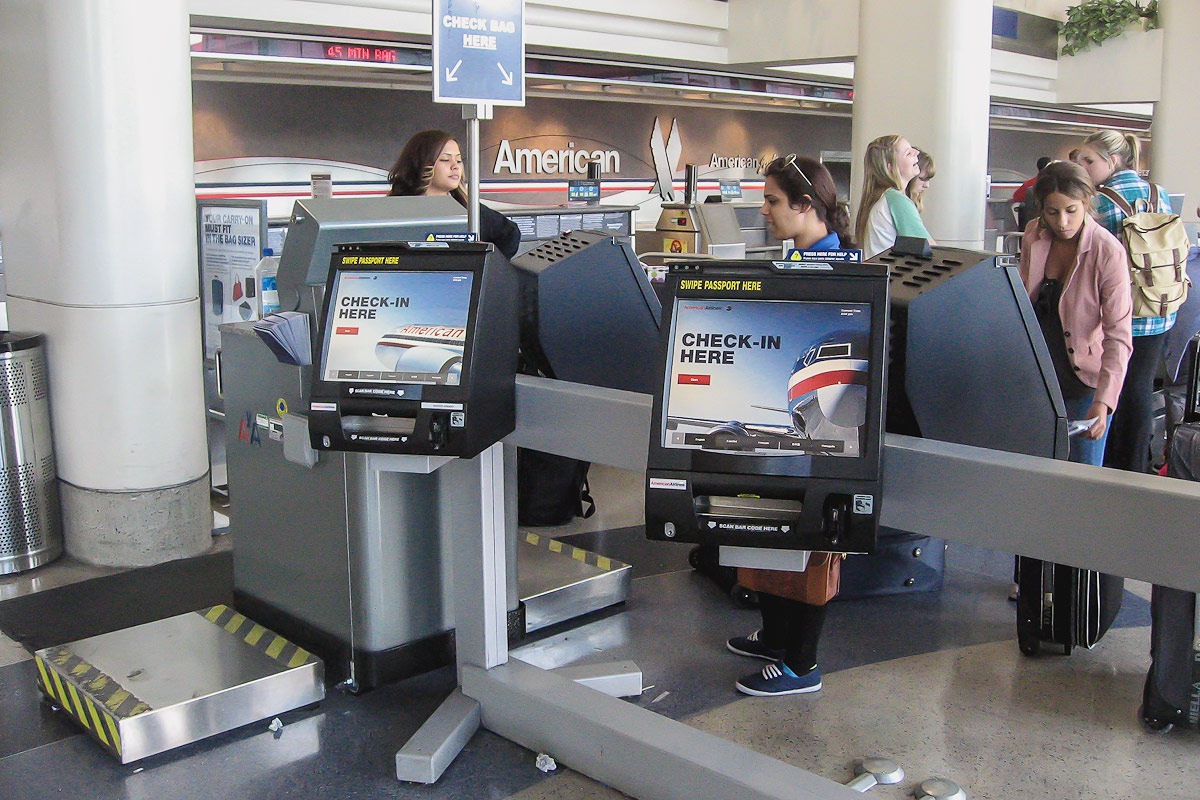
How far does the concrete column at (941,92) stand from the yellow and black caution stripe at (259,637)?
16.7 feet

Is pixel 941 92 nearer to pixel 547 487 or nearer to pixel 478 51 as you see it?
pixel 547 487

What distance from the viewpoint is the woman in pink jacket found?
364 centimetres

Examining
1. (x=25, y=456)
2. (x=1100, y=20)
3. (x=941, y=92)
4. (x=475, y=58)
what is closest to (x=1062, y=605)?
(x=475, y=58)

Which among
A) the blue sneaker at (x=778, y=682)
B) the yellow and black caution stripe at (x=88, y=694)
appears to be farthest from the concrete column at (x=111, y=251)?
the blue sneaker at (x=778, y=682)

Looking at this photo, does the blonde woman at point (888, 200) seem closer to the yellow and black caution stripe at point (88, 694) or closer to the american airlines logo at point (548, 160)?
the yellow and black caution stripe at point (88, 694)

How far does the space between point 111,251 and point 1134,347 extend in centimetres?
382

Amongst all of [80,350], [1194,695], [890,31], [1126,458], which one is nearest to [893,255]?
[1194,695]

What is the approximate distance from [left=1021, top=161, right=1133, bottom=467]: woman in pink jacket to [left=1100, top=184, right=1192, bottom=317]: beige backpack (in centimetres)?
62

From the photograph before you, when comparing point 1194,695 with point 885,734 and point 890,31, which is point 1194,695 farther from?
point 890,31

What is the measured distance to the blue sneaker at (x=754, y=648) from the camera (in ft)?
10.9

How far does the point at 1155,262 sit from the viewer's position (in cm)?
427

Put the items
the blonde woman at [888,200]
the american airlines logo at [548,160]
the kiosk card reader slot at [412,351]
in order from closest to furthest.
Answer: the kiosk card reader slot at [412,351], the blonde woman at [888,200], the american airlines logo at [548,160]

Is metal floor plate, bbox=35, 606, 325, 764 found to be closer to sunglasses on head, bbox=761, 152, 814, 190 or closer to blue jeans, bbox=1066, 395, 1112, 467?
sunglasses on head, bbox=761, 152, 814, 190

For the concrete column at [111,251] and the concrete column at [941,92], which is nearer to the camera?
the concrete column at [111,251]
